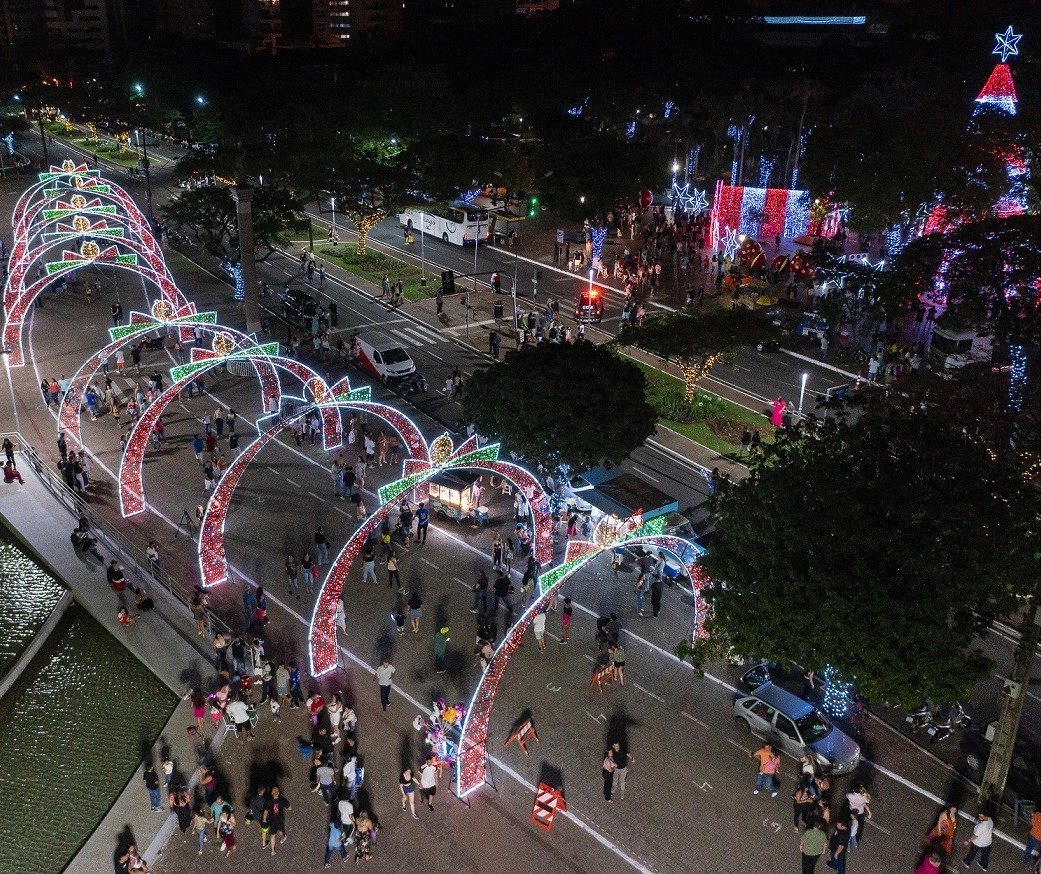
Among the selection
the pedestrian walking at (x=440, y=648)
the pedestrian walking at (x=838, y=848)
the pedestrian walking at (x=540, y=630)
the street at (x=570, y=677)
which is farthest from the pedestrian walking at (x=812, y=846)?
the pedestrian walking at (x=440, y=648)

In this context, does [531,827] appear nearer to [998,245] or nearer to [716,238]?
[998,245]

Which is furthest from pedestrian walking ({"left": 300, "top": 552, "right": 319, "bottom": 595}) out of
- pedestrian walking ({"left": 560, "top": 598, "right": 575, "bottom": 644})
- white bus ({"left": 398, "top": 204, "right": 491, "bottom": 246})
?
white bus ({"left": 398, "top": 204, "right": 491, "bottom": 246})

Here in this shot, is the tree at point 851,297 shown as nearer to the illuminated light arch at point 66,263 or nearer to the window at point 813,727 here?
the window at point 813,727

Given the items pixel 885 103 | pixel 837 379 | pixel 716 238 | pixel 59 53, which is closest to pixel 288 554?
pixel 837 379

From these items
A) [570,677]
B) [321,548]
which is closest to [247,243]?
[321,548]

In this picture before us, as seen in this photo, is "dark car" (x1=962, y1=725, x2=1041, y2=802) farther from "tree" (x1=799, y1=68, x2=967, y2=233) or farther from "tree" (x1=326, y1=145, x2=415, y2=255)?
"tree" (x1=326, y1=145, x2=415, y2=255)

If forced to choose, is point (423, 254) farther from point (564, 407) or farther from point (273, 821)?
point (273, 821)
